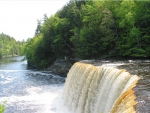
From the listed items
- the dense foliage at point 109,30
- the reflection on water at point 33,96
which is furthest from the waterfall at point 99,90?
the dense foliage at point 109,30

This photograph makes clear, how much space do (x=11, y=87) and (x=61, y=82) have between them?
658cm

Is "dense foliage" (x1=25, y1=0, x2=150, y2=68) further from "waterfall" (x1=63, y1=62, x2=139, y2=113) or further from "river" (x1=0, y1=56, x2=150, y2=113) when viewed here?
"waterfall" (x1=63, y1=62, x2=139, y2=113)

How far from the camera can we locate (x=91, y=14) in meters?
34.3

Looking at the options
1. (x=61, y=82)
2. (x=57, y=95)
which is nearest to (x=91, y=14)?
(x=61, y=82)

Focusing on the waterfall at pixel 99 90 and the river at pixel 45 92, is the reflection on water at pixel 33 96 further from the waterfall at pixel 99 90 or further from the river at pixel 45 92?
the waterfall at pixel 99 90

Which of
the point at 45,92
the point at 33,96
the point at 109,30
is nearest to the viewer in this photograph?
the point at 33,96

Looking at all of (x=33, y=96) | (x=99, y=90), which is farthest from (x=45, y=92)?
(x=99, y=90)

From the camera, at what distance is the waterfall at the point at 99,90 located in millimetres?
9062

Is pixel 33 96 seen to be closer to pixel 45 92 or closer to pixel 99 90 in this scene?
pixel 45 92

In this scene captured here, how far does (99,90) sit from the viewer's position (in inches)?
587

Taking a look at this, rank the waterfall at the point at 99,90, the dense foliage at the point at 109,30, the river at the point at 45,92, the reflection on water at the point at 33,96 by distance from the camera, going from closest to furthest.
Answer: the waterfall at the point at 99,90
the river at the point at 45,92
the reflection on water at the point at 33,96
the dense foliage at the point at 109,30

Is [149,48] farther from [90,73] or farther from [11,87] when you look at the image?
[11,87]

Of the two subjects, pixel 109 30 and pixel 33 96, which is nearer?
pixel 33 96

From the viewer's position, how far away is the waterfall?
9062 mm
